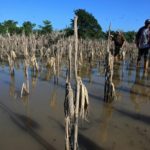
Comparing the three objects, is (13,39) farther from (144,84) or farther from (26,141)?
(26,141)

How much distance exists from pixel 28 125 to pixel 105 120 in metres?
1.24

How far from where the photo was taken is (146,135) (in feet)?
16.3

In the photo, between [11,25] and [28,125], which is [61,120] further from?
[11,25]

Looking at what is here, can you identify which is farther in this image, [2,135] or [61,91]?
[61,91]

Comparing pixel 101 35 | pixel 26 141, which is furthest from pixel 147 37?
pixel 101 35

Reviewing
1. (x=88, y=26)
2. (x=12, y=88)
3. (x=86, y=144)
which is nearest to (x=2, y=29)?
(x=88, y=26)

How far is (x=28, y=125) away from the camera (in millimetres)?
5352

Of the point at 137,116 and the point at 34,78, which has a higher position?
the point at 34,78

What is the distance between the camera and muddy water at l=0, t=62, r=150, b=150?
4648 millimetres

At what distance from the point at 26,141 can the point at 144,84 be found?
17.4 feet

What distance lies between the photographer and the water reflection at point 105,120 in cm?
491

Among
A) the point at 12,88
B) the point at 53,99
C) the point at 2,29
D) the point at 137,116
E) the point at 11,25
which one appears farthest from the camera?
the point at 11,25

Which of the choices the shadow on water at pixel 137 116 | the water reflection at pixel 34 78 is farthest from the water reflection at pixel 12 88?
the shadow on water at pixel 137 116

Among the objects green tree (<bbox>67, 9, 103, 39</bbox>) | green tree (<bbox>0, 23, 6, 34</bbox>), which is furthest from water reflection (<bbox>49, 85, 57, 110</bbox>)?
green tree (<bbox>0, 23, 6, 34</bbox>)
